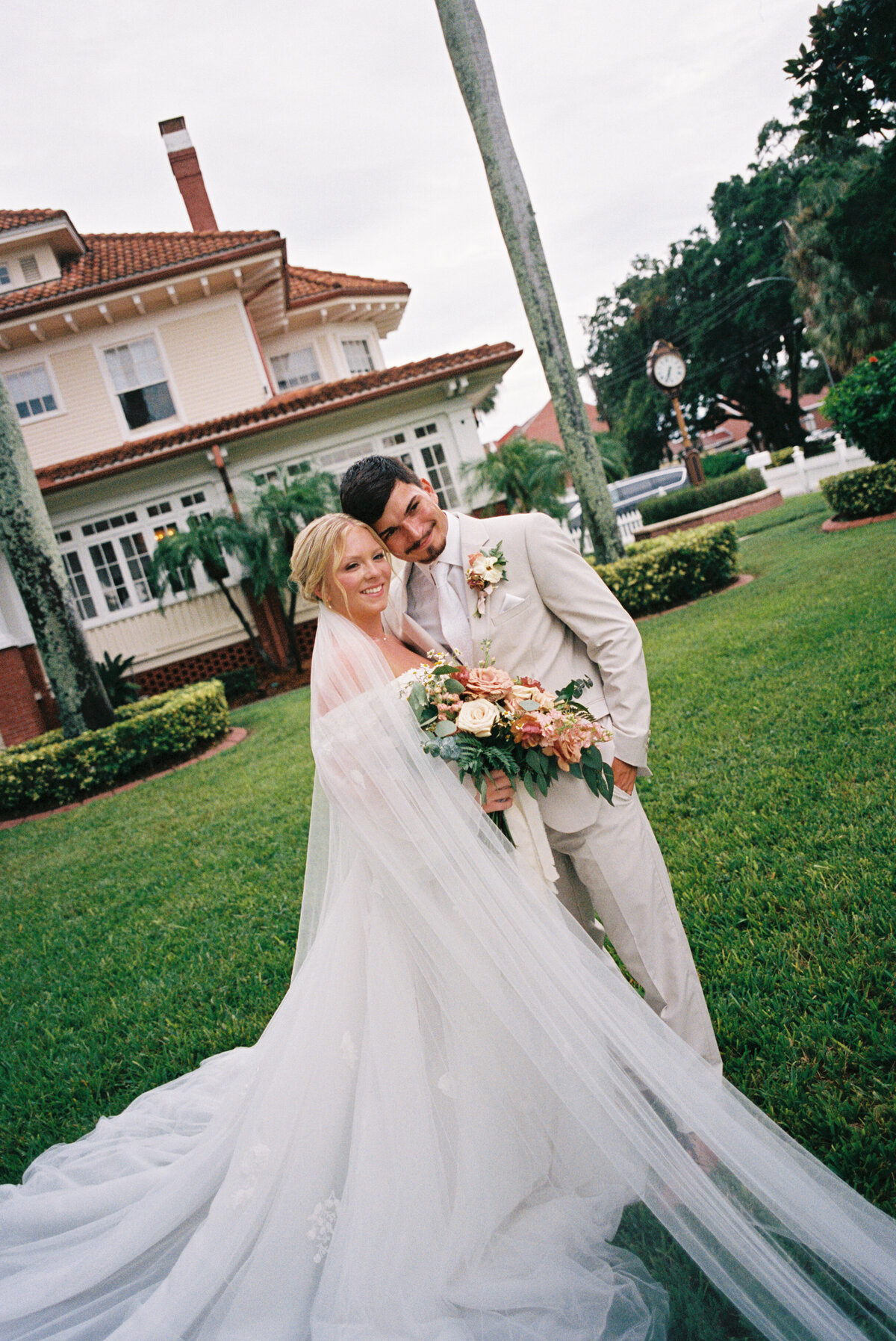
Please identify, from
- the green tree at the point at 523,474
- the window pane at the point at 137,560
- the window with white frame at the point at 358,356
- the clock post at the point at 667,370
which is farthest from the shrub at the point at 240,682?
the clock post at the point at 667,370

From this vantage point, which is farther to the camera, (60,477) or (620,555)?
(60,477)

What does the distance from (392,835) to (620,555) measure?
9974mm

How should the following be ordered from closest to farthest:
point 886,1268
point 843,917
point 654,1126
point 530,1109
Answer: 1. point 886,1268
2. point 654,1126
3. point 530,1109
4. point 843,917

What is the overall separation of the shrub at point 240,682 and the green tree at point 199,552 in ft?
2.36

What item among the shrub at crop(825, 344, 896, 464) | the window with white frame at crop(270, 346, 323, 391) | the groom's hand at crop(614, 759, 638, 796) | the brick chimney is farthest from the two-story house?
the groom's hand at crop(614, 759, 638, 796)

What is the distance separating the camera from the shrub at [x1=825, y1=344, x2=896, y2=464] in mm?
11914

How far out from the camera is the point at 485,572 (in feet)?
8.32

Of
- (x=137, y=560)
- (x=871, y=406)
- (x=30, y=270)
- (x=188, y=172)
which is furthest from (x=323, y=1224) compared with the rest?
(x=188, y=172)

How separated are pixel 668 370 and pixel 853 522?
713 cm

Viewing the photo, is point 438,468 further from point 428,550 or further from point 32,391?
point 428,550

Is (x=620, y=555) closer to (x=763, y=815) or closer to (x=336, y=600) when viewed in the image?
(x=763, y=815)

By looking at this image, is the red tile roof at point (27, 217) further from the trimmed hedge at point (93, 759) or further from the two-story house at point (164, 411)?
the trimmed hedge at point (93, 759)

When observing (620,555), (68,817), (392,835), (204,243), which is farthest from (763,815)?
(204,243)

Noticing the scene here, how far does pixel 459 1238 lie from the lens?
220cm
